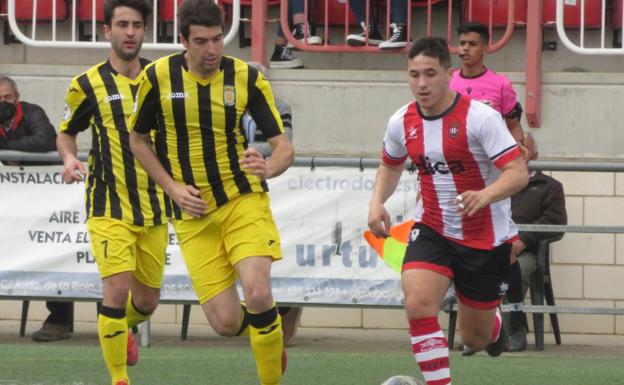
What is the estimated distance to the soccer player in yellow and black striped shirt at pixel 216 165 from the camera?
7.25m

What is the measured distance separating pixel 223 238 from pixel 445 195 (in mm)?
1175

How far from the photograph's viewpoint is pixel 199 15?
23.6 ft

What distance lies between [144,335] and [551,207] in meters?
3.21

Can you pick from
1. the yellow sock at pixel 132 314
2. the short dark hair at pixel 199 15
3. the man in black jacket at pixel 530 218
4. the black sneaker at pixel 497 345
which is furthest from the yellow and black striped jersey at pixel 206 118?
the man in black jacket at pixel 530 218

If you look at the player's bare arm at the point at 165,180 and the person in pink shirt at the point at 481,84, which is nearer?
the player's bare arm at the point at 165,180

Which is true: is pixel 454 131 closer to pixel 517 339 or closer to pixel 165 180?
pixel 165 180

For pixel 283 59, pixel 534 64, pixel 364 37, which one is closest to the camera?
pixel 534 64

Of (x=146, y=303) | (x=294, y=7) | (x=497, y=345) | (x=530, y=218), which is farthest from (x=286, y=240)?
(x=294, y=7)

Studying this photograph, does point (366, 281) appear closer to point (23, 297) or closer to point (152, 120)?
point (23, 297)

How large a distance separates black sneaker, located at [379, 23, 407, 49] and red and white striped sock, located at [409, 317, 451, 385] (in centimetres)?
539

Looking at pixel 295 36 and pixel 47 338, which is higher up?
pixel 295 36

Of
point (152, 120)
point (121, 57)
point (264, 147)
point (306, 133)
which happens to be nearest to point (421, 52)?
point (152, 120)

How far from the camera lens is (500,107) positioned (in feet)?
31.8

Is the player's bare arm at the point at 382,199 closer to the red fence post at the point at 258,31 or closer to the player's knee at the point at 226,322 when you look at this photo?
the player's knee at the point at 226,322
